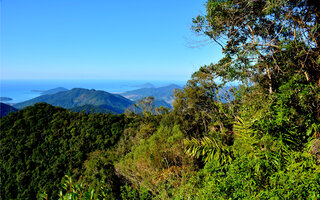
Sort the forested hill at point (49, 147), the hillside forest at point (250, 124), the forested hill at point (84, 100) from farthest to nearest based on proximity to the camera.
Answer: the forested hill at point (84, 100) → the forested hill at point (49, 147) → the hillside forest at point (250, 124)

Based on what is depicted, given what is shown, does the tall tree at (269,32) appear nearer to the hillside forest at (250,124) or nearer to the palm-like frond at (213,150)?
the hillside forest at (250,124)

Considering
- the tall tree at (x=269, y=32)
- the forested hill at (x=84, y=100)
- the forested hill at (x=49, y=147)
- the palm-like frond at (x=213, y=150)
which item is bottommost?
the forested hill at (x=84, y=100)

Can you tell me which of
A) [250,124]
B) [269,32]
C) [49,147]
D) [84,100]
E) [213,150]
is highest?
[269,32]

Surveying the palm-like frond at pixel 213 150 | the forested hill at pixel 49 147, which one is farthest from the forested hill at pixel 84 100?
the palm-like frond at pixel 213 150

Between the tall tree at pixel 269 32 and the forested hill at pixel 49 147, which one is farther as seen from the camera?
the forested hill at pixel 49 147

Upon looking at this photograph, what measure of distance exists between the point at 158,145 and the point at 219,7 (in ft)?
16.9

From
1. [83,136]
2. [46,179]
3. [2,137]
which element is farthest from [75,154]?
[2,137]

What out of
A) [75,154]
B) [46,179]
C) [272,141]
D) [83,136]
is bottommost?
[46,179]

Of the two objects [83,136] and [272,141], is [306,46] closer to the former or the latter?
[272,141]

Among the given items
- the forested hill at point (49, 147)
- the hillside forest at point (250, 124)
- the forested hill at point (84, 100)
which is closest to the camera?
the hillside forest at point (250, 124)

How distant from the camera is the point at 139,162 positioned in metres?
6.52

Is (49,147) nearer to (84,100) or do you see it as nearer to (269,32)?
(269,32)

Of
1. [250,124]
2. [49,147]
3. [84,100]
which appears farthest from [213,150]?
[84,100]

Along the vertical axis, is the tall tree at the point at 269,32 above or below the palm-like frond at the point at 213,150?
above
